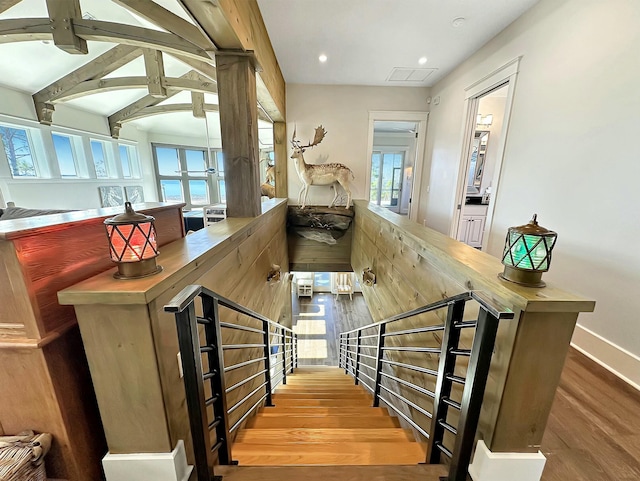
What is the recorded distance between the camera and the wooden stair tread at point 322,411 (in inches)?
72.4

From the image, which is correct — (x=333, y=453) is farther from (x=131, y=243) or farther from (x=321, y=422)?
(x=131, y=243)

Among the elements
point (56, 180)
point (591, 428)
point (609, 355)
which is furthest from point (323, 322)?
point (56, 180)

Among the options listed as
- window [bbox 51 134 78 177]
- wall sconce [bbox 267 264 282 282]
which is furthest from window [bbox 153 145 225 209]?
wall sconce [bbox 267 264 282 282]

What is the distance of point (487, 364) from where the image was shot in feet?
2.52

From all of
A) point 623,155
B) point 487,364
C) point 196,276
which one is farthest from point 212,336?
point 623,155

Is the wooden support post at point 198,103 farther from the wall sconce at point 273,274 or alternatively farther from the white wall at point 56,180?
the wall sconce at point 273,274

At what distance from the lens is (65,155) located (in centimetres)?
539

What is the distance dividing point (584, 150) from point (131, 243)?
112 inches

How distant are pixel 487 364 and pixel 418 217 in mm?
4566

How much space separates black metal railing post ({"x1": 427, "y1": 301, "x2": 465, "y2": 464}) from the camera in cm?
98

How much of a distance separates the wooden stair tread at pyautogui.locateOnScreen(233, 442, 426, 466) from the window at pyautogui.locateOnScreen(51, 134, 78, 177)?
22.4 feet

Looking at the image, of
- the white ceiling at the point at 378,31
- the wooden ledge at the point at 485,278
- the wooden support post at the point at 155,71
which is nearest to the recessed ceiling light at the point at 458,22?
the white ceiling at the point at 378,31

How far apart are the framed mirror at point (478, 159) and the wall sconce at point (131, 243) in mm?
5693

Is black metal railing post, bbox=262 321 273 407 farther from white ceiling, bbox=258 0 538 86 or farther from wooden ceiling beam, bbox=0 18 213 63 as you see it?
white ceiling, bbox=258 0 538 86
